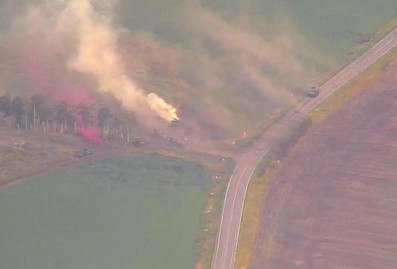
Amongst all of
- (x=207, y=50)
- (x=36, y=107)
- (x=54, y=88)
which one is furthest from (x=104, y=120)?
(x=207, y=50)

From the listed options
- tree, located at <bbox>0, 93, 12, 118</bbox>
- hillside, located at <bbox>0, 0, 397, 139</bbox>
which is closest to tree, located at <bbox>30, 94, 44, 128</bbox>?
tree, located at <bbox>0, 93, 12, 118</bbox>

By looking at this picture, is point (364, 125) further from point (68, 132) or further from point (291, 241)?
point (68, 132)

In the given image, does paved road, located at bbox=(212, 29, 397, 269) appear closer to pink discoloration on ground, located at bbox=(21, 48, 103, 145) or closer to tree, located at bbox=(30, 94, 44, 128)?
pink discoloration on ground, located at bbox=(21, 48, 103, 145)

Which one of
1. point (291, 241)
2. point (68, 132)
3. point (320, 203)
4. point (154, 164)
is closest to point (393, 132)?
point (320, 203)

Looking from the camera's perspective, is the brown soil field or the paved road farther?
the paved road

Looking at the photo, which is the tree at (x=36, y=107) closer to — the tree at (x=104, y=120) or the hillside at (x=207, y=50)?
the hillside at (x=207, y=50)

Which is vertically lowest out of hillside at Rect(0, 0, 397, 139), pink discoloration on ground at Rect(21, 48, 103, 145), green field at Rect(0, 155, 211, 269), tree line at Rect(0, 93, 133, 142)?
green field at Rect(0, 155, 211, 269)
